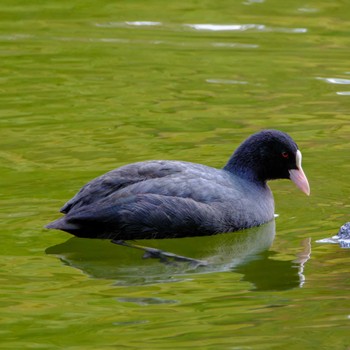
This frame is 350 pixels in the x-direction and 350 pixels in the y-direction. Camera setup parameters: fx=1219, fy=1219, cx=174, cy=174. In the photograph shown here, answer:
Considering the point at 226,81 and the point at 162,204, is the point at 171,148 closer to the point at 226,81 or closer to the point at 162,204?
the point at 162,204

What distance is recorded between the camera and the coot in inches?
313

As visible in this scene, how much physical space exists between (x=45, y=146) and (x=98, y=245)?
2255 mm

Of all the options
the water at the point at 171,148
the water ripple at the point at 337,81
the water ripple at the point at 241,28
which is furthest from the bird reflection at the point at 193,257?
the water ripple at the point at 241,28

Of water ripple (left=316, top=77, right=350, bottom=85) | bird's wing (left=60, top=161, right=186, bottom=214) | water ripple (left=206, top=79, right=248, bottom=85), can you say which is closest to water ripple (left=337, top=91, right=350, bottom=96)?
water ripple (left=316, top=77, right=350, bottom=85)

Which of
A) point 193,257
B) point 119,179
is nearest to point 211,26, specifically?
point 119,179

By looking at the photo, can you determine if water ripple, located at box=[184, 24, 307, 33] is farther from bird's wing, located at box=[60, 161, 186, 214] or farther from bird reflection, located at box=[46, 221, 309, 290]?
bird's wing, located at box=[60, 161, 186, 214]

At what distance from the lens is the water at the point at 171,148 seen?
→ 6.56m

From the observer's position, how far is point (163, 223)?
26.6 ft

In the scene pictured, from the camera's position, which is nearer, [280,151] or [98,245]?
[98,245]

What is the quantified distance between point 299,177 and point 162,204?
128 cm

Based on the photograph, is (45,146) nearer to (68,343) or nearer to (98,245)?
(98,245)

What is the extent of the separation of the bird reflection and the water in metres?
0.02

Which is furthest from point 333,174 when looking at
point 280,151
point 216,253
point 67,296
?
point 67,296

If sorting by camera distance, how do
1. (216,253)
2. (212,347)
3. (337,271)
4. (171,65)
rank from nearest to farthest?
(212,347)
(337,271)
(216,253)
(171,65)
